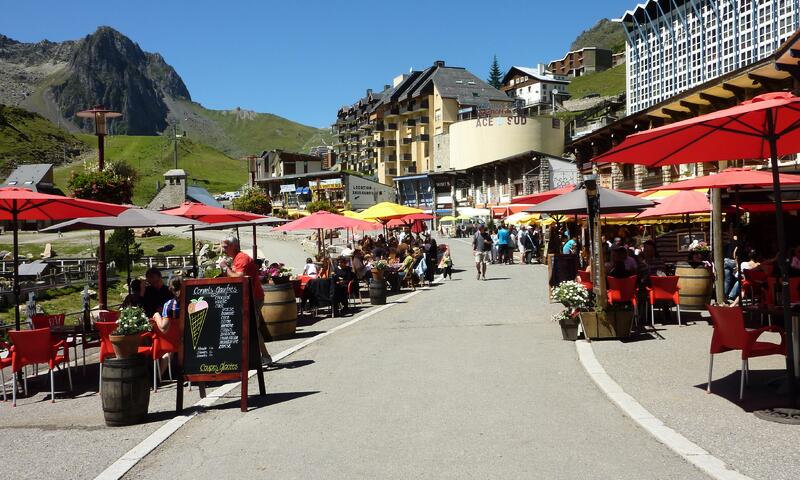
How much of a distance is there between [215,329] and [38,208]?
5.44 metres

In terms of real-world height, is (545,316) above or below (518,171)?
below

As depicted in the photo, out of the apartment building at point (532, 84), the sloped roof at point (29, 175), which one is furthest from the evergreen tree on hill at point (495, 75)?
the sloped roof at point (29, 175)

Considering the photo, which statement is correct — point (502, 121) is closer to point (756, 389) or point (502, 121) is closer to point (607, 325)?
point (607, 325)

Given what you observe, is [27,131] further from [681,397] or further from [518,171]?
[681,397]

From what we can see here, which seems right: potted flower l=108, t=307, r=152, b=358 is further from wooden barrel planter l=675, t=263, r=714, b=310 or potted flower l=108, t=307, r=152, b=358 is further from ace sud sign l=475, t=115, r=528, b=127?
ace sud sign l=475, t=115, r=528, b=127

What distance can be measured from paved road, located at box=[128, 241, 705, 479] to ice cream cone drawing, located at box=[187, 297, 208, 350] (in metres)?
0.88

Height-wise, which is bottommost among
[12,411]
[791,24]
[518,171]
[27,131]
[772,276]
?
[12,411]

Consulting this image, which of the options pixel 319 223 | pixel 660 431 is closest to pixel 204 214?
pixel 319 223

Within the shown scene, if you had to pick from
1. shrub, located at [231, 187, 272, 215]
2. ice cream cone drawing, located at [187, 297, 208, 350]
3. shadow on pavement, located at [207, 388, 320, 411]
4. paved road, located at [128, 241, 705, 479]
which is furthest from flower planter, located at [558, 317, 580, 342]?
shrub, located at [231, 187, 272, 215]

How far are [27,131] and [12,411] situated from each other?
19635 centimetres

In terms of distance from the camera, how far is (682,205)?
598 inches

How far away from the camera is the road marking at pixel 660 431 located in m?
5.08

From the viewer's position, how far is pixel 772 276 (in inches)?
438

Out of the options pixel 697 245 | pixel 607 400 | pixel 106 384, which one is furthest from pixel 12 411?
pixel 697 245
